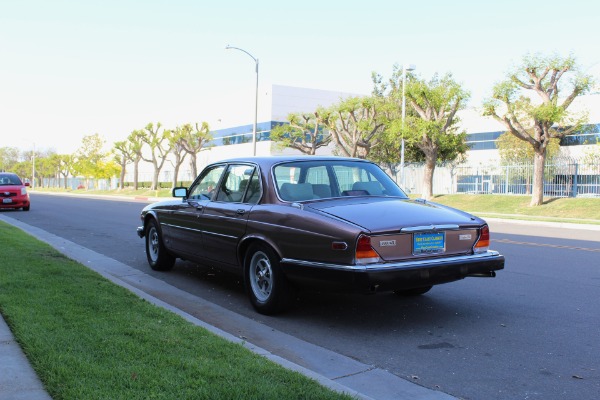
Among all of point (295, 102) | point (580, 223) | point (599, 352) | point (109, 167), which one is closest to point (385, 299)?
point (599, 352)

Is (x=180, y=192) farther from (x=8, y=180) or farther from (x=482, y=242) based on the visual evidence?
(x=8, y=180)

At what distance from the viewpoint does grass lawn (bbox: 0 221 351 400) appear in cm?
337

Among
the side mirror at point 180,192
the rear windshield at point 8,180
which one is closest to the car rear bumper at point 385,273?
the side mirror at point 180,192

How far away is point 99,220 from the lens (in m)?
18.2

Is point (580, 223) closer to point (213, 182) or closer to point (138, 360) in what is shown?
point (213, 182)

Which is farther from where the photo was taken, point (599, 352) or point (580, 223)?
point (580, 223)

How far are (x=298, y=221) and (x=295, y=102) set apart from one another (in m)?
48.5

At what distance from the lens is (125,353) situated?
13.1 ft

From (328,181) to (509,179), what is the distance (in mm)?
29258

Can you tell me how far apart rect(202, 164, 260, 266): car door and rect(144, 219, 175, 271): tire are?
1663 mm

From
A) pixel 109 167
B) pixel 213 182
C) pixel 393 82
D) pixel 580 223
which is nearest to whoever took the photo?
pixel 213 182

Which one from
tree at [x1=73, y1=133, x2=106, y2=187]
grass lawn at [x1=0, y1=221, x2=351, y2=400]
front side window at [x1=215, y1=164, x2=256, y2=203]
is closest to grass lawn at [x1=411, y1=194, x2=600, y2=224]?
front side window at [x1=215, y1=164, x2=256, y2=203]

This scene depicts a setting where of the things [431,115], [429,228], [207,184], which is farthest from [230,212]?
[431,115]

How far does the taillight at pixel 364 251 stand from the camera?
16.3 feet
